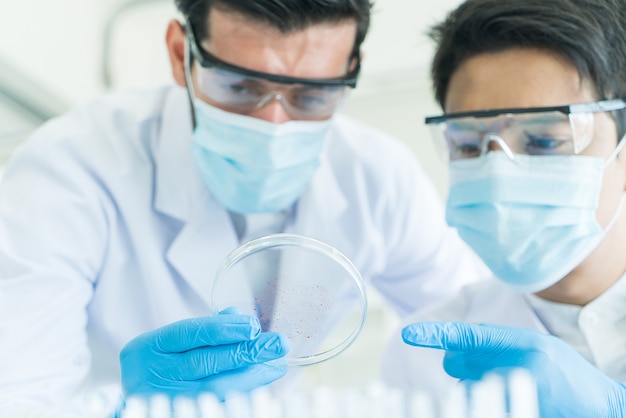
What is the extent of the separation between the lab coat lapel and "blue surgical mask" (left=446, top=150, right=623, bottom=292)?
620 millimetres

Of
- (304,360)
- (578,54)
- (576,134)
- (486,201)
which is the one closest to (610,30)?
(578,54)

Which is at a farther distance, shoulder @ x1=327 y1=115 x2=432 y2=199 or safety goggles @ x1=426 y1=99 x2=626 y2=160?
shoulder @ x1=327 y1=115 x2=432 y2=199

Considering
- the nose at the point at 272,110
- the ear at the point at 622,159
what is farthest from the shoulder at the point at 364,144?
the ear at the point at 622,159

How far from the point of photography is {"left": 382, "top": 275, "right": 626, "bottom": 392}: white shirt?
56.5 inches

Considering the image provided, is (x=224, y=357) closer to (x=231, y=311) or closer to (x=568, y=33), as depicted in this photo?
(x=231, y=311)

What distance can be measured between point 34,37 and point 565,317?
2.12 m

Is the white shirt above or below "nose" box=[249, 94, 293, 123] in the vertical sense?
below

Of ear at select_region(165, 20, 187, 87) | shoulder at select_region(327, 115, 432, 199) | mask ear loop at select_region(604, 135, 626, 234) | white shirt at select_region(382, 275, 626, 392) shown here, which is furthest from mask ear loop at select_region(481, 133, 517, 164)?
ear at select_region(165, 20, 187, 87)

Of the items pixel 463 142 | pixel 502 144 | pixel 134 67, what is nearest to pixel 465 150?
pixel 463 142

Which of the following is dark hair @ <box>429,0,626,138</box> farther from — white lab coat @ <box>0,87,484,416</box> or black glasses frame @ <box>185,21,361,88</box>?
white lab coat @ <box>0,87,484,416</box>

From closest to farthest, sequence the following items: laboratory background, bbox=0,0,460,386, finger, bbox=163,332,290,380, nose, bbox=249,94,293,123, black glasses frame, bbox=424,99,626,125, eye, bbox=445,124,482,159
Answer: finger, bbox=163,332,290,380, black glasses frame, bbox=424,99,626,125, eye, bbox=445,124,482,159, nose, bbox=249,94,293,123, laboratory background, bbox=0,0,460,386

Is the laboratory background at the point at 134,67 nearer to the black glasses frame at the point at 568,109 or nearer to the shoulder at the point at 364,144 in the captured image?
the shoulder at the point at 364,144

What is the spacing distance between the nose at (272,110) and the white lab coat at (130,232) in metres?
0.28

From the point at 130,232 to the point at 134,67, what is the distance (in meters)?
1.74
